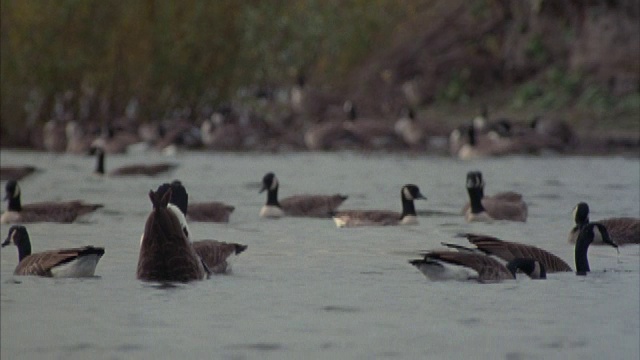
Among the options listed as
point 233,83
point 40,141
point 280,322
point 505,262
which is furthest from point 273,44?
point 280,322

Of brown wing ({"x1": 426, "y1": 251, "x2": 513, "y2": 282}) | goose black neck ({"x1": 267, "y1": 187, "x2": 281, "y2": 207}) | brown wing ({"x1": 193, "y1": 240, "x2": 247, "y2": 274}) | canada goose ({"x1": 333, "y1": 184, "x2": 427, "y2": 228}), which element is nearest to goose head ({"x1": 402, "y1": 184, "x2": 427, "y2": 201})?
canada goose ({"x1": 333, "y1": 184, "x2": 427, "y2": 228})

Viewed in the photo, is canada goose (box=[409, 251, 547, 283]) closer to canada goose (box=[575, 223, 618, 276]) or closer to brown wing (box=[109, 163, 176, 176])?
canada goose (box=[575, 223, 618, 276])

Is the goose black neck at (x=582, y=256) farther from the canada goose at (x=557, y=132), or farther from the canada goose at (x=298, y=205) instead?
the canada goose at (x=557, y=132)

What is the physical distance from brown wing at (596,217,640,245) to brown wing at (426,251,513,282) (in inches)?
123

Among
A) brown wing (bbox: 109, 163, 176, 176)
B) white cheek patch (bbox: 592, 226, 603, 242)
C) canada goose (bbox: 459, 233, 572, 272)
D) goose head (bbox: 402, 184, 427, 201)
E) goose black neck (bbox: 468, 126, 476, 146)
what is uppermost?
goose black neck (bbox: 468, 126, 476, 146)

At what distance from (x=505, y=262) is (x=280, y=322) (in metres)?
3.54

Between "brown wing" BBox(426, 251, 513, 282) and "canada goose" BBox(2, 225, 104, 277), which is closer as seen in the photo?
"brown wing" BBox(426, 251, 513, 282)

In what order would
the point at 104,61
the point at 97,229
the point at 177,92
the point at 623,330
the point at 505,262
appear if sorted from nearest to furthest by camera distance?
the point at 623,330 < the point at 505,262 < the point at 97,229 < the point at 104,61 < the point at 177,92

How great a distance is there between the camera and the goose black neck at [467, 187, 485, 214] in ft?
60.7

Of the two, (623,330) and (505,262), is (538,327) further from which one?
(505,262)

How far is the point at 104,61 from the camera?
3497 cm

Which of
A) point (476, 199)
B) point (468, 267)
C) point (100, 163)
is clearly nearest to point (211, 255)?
point (468, 267)

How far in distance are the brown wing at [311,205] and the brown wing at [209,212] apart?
3.44ft

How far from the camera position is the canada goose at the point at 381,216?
18.0m
